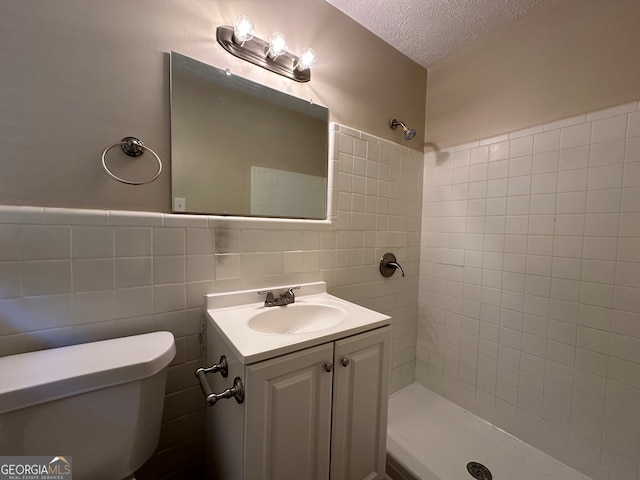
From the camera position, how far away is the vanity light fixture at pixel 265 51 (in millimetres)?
968

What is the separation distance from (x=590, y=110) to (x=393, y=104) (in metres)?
0.93

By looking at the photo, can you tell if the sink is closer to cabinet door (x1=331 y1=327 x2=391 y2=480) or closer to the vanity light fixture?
cabinet door (x1=331 y1=327 x2=391 y2=480)

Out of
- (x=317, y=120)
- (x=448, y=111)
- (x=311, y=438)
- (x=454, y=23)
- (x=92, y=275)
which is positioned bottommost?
(x=311, y=438)

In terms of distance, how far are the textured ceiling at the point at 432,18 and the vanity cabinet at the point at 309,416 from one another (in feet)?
5.16

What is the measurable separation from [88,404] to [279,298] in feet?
2.09

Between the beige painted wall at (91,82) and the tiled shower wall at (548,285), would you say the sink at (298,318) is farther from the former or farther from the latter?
the tiled shower wall at (548,285)

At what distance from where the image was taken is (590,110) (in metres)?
1.11

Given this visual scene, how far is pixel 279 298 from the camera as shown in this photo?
3.54ft

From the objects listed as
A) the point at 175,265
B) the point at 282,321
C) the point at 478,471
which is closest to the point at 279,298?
the point at 282,321

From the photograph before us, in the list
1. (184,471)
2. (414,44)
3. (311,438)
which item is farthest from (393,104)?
(184,471)

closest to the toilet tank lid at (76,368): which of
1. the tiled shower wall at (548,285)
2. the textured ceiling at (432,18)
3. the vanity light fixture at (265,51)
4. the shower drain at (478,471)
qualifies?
the vanity light fixture at (265,51)

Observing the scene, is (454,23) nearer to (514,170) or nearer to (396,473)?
(514,170)

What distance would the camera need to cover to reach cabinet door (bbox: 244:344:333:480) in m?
0.65

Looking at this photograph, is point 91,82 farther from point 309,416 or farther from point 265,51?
point 309,416
